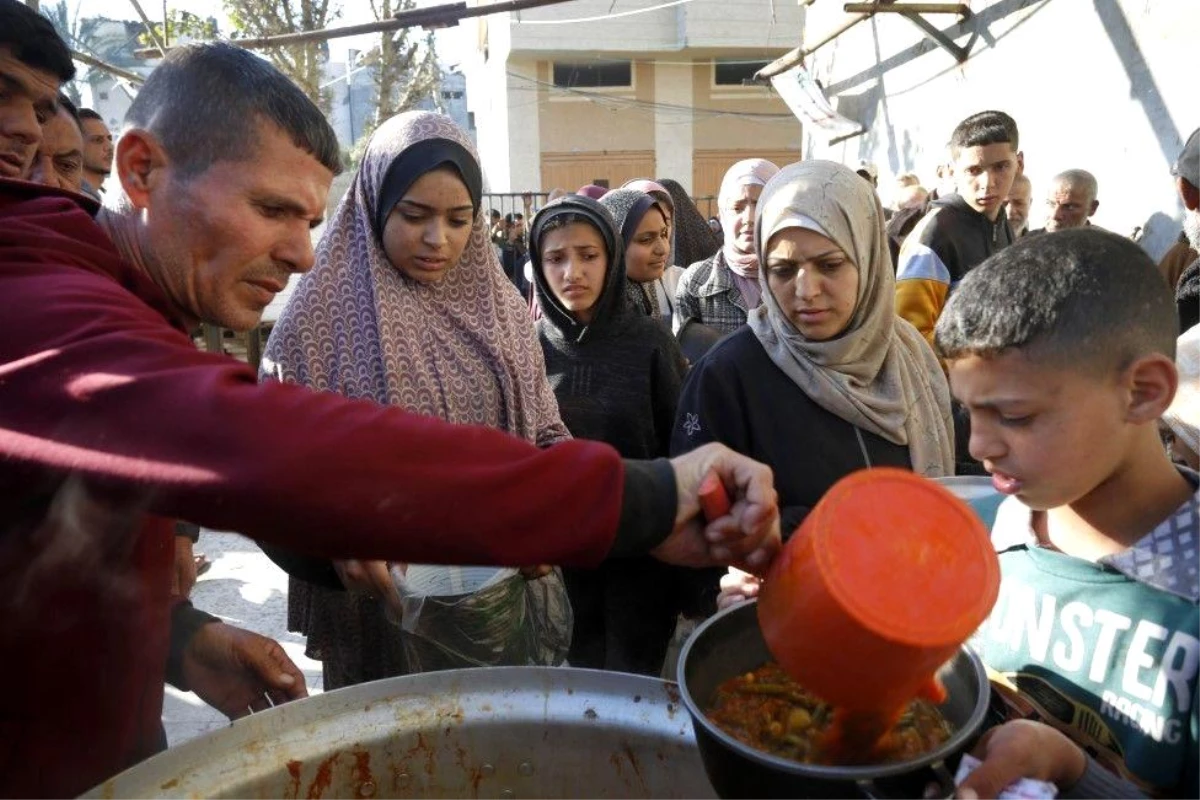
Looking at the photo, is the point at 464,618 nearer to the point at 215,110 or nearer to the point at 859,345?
the point at 215,110

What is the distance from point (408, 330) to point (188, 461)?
60.9 inches

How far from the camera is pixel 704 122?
2241 centimetres

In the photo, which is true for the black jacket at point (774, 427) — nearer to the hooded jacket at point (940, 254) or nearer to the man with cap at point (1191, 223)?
the hooded jacket at point (940, 254)

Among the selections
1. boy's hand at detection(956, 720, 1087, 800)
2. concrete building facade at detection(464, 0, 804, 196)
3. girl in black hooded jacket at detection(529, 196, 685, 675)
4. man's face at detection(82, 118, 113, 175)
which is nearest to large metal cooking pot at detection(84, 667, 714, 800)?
boy's hand at detection(956, 720, 1087, 800)

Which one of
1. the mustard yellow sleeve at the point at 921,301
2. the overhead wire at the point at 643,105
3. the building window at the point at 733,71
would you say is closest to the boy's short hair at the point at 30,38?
the mustard yellow sleeve at the point at 921,301

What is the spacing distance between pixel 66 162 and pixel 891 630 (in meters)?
3.30

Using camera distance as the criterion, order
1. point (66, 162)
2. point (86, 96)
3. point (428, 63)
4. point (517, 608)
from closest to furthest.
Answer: point (517, 608) < point (66, 162) < point (428, 63) < point (86, 96)

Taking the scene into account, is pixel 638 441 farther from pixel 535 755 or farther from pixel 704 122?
pixel 704 122

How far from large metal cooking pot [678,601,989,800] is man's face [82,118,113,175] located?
4.85m

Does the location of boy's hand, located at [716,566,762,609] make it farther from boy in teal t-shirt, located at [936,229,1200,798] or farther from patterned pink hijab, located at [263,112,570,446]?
patterned pink hijab, located at [263,112,570,446]

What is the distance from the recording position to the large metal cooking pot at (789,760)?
2.59ft

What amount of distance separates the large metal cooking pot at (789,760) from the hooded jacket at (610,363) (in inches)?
74.2

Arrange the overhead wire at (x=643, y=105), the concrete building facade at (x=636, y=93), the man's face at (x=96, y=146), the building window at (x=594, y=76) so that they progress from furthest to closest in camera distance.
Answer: the building window at (x=594, y=76)
the overhead wire at (x=643, y=105)
the concrete building facade at (x=636, y=93)
the man's face at (x=96, y=146)

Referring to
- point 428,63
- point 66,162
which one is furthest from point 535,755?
point 428,63
